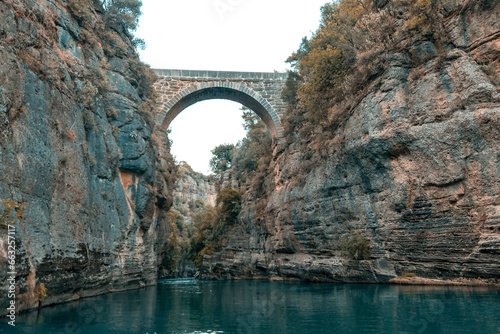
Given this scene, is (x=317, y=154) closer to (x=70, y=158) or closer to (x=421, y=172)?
(x=421, y=172)

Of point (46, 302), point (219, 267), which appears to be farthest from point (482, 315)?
point (219, 267)

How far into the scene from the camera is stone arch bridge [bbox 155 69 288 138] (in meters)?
25.7

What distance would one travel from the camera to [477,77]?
1160 cm

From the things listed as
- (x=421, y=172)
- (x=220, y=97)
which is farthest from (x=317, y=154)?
(x=220, y=97)

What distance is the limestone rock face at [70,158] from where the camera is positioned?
8.66m

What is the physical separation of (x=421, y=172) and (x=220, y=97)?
18.5 metres

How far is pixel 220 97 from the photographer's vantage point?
91.6ft

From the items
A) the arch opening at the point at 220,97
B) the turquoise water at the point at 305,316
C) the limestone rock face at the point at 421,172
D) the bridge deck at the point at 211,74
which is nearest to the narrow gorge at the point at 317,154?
the limestone rock face at the point at 421,172

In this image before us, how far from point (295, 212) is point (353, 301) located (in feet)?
33.2

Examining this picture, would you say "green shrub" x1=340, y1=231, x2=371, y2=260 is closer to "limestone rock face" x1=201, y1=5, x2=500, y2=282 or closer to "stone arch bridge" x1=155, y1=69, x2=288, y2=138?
"limestone rock face" x1=201, y1=5, x2=500, y2=282

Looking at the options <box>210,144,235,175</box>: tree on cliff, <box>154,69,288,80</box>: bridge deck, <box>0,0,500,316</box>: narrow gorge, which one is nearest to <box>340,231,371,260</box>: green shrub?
<box>0,0,500,316</box>: narrow gorge

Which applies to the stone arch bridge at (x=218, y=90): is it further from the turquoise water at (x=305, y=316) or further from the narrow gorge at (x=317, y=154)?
the turquoise water at (x=305, y=316)

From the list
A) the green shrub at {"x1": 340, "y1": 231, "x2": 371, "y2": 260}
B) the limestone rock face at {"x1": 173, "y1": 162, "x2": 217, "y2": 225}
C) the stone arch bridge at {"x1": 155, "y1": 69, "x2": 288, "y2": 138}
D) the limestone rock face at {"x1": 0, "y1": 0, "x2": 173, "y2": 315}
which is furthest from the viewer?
the limestone rock face at {"x1": 173, "y1": 162, "x2": 217, "y2": 225}

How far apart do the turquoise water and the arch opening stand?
17.2m
